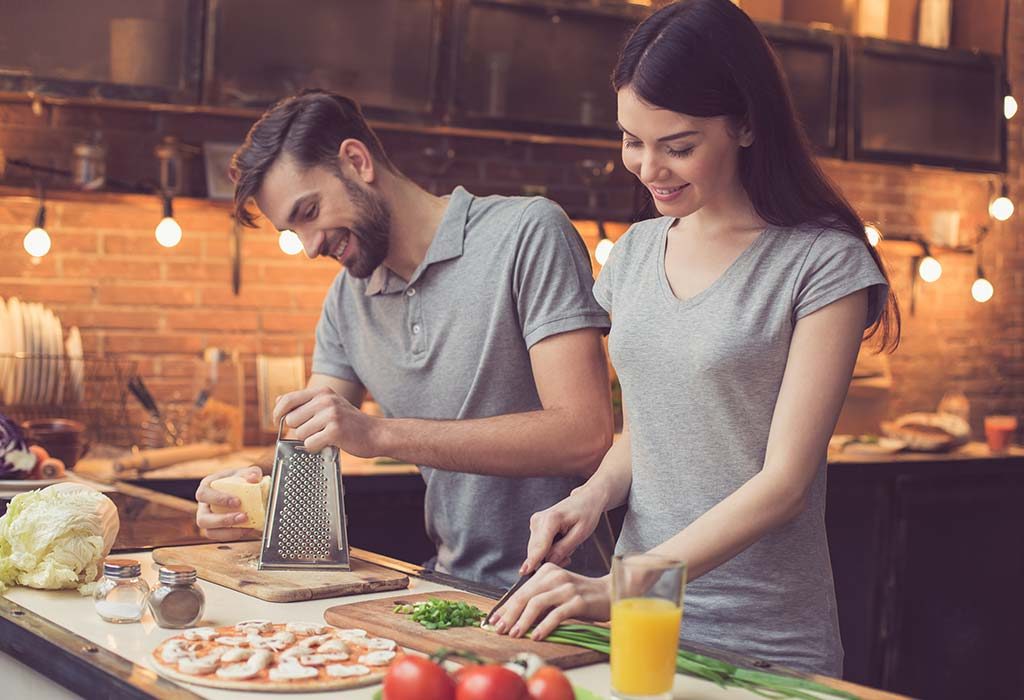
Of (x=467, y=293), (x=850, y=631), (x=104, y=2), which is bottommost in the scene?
(x=850, y=631)

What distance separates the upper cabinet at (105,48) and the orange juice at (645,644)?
296 centimetres

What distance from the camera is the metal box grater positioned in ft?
6.45

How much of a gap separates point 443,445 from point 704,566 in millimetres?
607

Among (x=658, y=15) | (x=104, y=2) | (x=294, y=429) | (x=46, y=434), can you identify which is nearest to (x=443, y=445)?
(x=294, y=429)

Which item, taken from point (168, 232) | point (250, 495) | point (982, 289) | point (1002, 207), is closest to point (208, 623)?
point (250, 495)

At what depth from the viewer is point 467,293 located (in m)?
2.29

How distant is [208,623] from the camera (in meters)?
1.66

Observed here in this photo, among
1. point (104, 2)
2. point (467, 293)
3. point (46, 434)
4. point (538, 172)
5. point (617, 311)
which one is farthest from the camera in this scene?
point (538, 172)

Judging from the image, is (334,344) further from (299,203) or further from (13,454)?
(13,454)

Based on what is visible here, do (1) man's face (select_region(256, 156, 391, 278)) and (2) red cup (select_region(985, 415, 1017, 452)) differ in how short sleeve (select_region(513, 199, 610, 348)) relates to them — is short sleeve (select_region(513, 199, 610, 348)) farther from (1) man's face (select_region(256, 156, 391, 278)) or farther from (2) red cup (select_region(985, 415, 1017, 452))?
(2) red cup (select_region(985, 415, 1017, 452))

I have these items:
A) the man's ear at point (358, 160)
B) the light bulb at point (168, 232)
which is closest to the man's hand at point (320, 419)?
the man's ear at point (358, 160)

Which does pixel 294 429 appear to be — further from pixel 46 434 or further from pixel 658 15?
pixel 46 434

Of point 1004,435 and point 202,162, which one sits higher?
point 202,162

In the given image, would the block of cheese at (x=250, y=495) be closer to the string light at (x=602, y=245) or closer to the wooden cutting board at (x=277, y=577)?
the wooden cutting board at (x=277, y=577)
